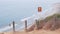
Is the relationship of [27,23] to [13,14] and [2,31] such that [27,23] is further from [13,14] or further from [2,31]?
[2,31]

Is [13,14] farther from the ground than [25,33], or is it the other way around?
[13,14]

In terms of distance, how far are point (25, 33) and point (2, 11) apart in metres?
0.39

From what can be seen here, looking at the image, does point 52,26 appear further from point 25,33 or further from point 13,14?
point 13,14

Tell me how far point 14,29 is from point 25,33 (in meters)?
0.15

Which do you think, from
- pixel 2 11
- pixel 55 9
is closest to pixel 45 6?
pixel 55 9

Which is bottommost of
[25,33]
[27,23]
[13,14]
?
[25,33]

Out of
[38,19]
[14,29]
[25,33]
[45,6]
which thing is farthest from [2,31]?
[45,6]

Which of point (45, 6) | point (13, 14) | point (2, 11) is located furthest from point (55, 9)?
point (2, 11)

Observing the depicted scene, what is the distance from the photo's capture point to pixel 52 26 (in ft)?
5.56

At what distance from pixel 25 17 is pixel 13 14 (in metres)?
0.15

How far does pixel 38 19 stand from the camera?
5.73 ft

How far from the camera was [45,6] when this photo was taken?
68.4 inches

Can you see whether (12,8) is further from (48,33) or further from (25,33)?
(48,33)

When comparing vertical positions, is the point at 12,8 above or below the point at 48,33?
above
